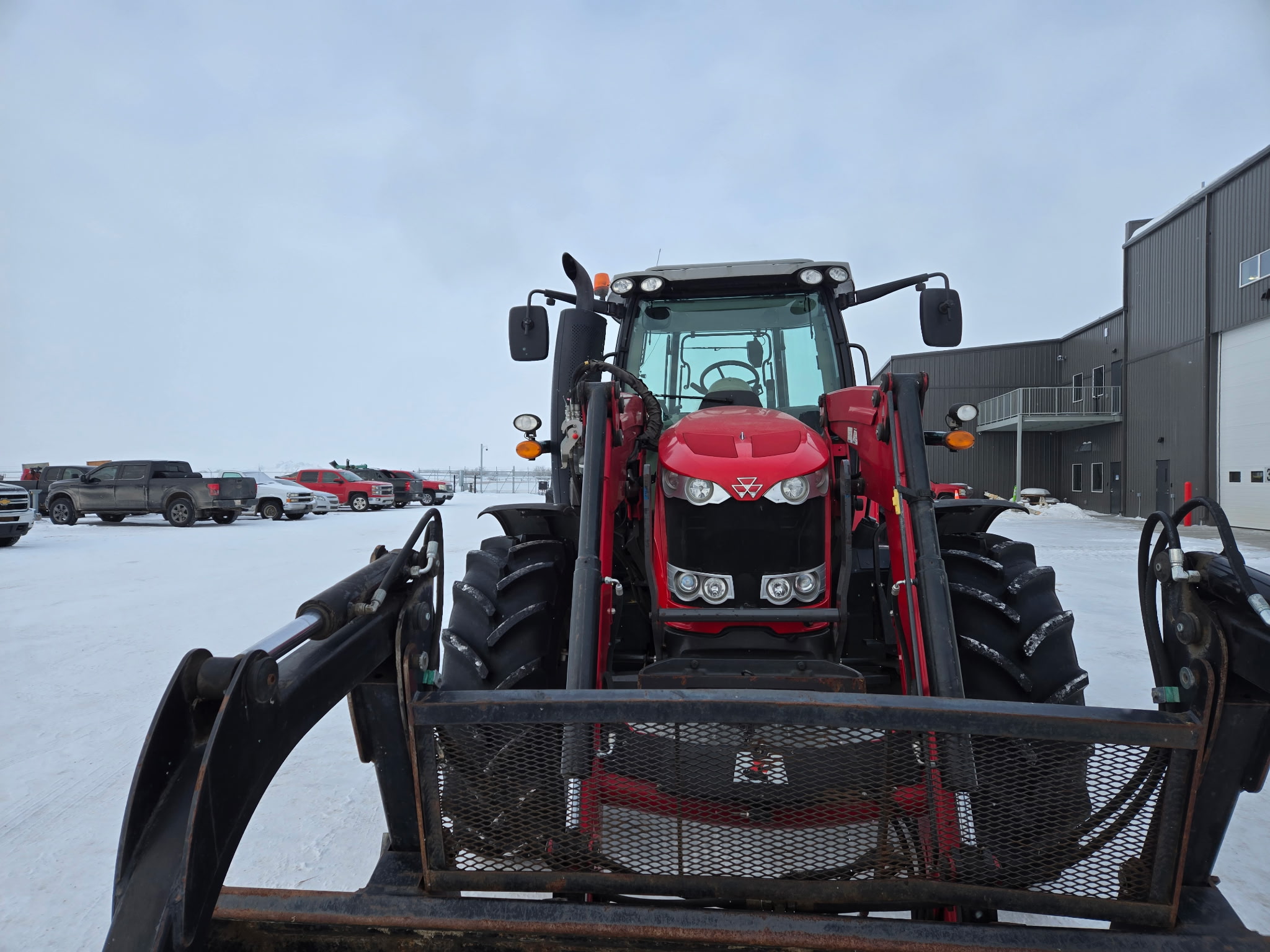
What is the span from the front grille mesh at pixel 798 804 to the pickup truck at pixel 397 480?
2587 cm

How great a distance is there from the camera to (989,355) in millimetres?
30734

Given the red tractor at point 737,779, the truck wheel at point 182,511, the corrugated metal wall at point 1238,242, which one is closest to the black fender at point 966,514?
the red tractor at point 737,779

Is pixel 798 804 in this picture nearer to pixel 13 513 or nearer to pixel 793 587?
pixel 793 587

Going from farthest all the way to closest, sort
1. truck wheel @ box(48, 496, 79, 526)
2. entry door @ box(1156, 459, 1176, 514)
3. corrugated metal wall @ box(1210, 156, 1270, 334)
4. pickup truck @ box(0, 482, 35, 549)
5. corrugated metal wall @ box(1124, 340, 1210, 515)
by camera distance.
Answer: entry door @ box(1156, 459, 1176, 514)
corrugated metal wall @ box(1124, 340, 1210, 515)
truck wheel @ box(48, 496, 79, 526)
corrugated metal wall @ box(1210, 156, 1270, 334)
pickup truck @ box(0, 482, 35, 549)

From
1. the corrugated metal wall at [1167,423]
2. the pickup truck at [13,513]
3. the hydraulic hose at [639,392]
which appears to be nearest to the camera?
the hydraulic hose at [639,392]

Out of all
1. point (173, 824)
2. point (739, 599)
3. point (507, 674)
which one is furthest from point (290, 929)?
point (739, 599)

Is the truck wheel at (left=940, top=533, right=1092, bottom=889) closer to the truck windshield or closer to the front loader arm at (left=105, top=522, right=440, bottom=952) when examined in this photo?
the truck windshield

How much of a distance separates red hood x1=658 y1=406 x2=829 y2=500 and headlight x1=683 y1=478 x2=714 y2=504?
0.02 m

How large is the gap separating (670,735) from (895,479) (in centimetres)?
119

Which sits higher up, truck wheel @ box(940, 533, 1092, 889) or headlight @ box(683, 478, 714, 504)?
headlight @ box(683, 478, 714, 504)

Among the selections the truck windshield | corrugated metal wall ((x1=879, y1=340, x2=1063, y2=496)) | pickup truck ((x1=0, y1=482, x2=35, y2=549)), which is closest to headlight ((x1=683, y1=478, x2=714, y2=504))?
the truck windshield

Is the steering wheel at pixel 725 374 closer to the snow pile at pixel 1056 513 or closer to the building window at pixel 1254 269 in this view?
the snow pile at pixel 1056 513

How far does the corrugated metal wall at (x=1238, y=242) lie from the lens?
17.3 metres

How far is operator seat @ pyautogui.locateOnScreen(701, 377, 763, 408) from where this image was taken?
3.18 m
